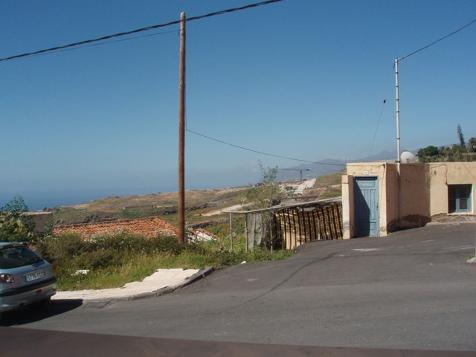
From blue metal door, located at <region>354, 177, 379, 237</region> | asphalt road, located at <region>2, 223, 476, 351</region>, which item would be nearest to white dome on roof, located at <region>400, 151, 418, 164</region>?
blue metal door, located at <region>354, 177, 379, 237</region>

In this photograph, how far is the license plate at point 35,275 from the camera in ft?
35.9

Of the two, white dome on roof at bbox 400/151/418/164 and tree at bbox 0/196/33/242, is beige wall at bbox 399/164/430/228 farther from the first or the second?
tree at bbox 0/196/33/242

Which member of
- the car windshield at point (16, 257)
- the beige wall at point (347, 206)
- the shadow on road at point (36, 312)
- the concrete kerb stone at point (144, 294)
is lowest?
the shadow on road at point (36, 312)

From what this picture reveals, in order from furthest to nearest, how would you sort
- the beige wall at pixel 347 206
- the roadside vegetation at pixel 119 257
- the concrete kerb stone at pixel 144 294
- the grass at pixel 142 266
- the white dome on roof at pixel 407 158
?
the white dome on roof at pixel 407 158
the beige wall at pixel 347 206
the roadside vegetation at pixel 119 257
the grass at pixel 142 266
the concrete kerb stone at pixel 144 294

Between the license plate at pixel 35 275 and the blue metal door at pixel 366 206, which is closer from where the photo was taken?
→ the license plate at pixel 35 275

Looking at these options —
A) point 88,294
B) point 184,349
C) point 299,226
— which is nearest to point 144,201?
point 299,226

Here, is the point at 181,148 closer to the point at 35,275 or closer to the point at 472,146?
the point at 35,275

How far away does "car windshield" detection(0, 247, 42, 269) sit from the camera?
1083 cm

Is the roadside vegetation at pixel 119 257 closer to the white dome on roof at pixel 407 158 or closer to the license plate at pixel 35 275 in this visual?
the license plate at pixel 35 275

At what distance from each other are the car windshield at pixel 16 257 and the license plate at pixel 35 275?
10.3 inches

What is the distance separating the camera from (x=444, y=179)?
61.8 ft

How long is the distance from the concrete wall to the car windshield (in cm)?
1333

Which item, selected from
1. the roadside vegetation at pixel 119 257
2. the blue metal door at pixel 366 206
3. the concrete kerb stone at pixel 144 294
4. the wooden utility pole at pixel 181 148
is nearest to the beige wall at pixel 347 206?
the blue metal door at pixel 366 206

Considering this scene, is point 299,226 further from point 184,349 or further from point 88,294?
point 184,349
